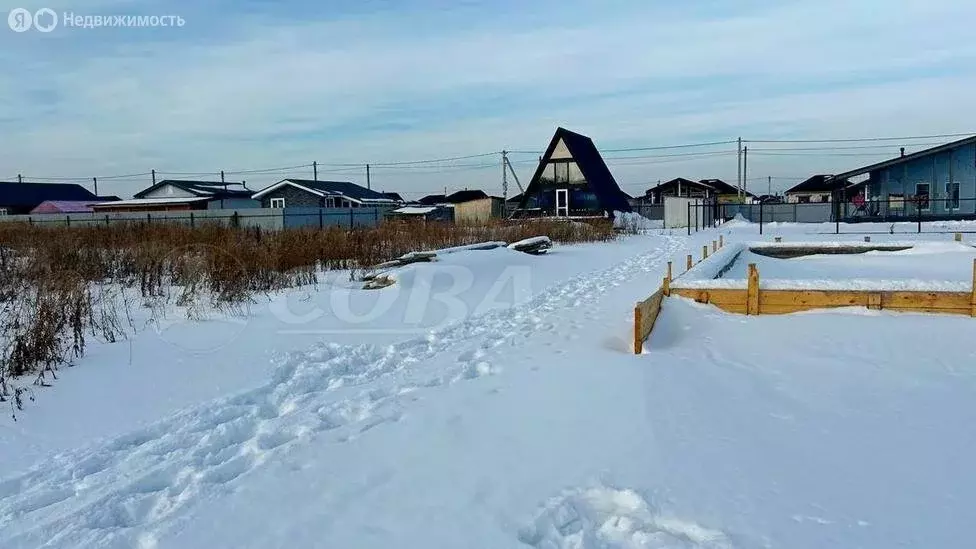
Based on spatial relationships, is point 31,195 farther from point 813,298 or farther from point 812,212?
point 813,298

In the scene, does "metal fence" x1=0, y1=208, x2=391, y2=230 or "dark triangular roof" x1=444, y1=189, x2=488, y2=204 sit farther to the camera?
"dark triangular roof" x1=444, y1=189, x2=488, y2=204

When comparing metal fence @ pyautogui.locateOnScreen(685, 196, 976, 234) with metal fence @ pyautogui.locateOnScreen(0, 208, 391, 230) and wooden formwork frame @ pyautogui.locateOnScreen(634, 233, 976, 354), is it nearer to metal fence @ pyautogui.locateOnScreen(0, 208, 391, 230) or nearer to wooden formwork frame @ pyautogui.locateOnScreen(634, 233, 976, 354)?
metal fence @ pyautogui.locateOnScreen(0, 208, 391, 230)

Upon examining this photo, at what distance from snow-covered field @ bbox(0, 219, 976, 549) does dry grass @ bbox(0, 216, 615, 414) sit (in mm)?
422

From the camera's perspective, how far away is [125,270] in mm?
10312

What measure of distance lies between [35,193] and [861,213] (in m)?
60.6

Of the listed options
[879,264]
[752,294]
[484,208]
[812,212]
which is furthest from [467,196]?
[752,294]

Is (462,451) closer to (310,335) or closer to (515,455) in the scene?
(515,455)

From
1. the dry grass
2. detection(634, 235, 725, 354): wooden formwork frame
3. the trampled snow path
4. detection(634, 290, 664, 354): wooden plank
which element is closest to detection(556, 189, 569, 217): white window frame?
the dry grass

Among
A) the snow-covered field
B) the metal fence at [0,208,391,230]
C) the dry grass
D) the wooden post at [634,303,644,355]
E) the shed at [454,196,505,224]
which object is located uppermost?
the shed at [454,196,505,224]

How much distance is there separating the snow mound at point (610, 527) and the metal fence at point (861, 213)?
24115 mm

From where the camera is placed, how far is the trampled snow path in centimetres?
279

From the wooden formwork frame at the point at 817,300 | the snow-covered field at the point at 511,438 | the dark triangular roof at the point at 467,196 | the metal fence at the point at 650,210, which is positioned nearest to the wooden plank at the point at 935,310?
the wooden formwork frame at the point at 817,300

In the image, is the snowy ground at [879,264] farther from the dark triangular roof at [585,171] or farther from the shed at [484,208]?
the shed at [484,208]

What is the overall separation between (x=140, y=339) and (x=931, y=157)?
3531 cm
